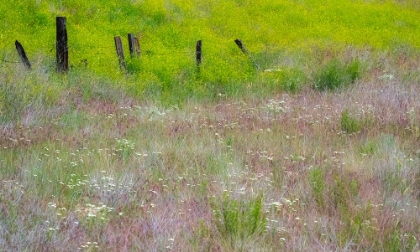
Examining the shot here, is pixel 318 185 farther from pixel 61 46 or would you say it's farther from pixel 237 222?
pixel 61 46

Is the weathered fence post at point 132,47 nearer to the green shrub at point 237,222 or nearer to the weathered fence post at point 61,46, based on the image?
the weathered fence post at point 61,46

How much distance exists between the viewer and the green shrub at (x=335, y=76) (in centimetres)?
1341

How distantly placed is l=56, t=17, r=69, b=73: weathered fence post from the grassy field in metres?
0.31

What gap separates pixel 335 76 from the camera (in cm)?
1345

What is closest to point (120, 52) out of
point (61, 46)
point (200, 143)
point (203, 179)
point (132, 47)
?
point (132, 47)

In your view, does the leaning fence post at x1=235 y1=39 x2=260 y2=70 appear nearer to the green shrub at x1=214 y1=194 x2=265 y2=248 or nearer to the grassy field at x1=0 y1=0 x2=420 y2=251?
the grassy field at x1=0 y1=0 x2=420 y2=251

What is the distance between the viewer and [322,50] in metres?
18.1

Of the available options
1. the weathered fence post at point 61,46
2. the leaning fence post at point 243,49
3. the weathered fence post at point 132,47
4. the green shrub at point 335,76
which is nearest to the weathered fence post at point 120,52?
the weathered fence post at point 132,47

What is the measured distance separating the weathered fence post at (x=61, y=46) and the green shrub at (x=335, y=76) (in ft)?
19.5

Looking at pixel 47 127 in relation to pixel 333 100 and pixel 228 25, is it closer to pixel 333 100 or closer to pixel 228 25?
pixel 333 100

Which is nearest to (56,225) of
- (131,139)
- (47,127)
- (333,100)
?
(131,139)

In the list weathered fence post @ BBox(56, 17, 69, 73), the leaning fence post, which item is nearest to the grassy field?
the leaning fence post

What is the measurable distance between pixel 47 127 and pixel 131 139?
1.59 meters

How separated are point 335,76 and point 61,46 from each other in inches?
254
